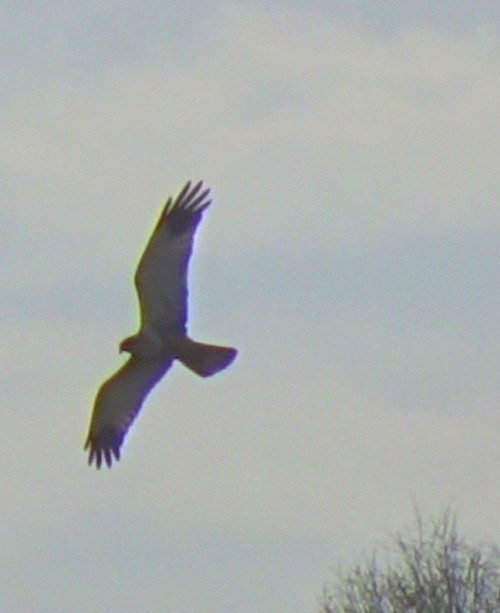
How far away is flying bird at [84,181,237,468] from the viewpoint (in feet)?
105

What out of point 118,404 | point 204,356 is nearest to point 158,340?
point 204,356

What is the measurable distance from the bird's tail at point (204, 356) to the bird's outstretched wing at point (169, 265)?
0.18 metres

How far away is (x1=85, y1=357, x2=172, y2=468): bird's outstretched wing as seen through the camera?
108 feet

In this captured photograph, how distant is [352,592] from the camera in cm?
5184

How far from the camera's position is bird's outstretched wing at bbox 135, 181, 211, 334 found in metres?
32.3

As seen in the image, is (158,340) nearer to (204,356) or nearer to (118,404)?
(204,356)

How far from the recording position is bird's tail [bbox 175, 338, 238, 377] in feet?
104

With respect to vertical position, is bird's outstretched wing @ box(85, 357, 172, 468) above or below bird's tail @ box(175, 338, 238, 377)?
above

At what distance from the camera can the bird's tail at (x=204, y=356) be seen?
3184cm

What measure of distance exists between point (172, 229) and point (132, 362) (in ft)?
3.23

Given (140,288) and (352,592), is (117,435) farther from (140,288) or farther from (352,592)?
(352,592)

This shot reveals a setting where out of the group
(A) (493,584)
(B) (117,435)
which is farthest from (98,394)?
(A) (493,584)

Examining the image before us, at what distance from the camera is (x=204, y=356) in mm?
31938

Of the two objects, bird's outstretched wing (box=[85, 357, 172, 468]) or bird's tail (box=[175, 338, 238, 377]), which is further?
bird's outstretched wing (box=[85, 357, 172, 468])
